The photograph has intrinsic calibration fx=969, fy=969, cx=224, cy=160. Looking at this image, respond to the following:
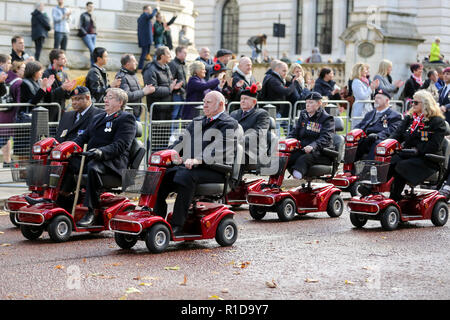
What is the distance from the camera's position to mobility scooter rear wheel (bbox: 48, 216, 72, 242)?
1056 centimetres

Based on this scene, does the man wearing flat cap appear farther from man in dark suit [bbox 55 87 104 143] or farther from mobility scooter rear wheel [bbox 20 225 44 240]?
mobility scooter rear wheel [bbox 20 225 44 240]

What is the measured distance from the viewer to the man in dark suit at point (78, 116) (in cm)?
1176

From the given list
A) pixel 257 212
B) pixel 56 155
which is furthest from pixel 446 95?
pixel 56 155

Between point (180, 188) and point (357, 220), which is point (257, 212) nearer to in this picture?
point (357, 220)

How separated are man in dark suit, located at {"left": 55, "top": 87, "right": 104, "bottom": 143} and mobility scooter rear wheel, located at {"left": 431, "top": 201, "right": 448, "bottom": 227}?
175 inches

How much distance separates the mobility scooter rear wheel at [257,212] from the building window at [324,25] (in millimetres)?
40023

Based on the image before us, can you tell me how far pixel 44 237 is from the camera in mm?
11047

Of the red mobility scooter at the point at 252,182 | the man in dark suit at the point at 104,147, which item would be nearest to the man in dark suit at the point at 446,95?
the red mobility scooter at the point at 252,182
